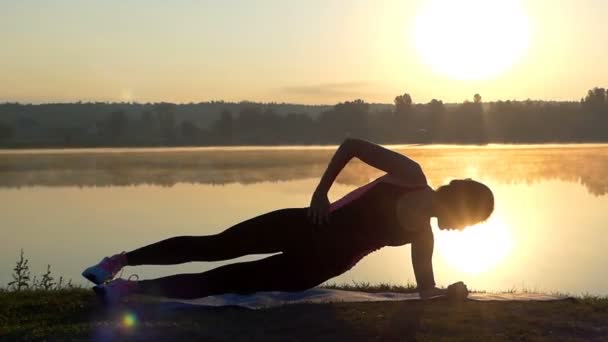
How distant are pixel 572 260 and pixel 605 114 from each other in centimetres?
4949

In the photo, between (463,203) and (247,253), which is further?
(247,253)

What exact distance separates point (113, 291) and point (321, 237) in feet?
4.59

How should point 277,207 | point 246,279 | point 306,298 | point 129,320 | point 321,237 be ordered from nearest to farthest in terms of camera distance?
point 129,320
point 321,237
point 246,279
point 306,298
point 277,207

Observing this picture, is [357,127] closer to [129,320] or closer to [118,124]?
[118,124]

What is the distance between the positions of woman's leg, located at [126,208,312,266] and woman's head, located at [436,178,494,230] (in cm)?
88

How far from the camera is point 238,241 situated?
516 centimetres

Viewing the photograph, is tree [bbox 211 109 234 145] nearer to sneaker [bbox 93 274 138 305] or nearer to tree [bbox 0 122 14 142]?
tree [bbox 0 122 14 142]

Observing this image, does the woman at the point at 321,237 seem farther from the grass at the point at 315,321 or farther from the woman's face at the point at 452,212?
the grass at the point at 315,321

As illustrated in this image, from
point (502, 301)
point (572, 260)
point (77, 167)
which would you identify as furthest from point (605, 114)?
point (502, 301)

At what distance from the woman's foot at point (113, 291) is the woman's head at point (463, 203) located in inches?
82.1

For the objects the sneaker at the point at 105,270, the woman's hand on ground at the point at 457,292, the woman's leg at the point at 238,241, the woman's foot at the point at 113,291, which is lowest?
the woman's hand on ground at the point at 457,292

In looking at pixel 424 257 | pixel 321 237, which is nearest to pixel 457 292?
pixel 424 257

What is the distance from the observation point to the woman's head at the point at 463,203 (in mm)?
4824

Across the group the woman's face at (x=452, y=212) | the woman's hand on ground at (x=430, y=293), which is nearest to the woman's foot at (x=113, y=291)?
the woman's hand on ground at (x=430, y=293)
